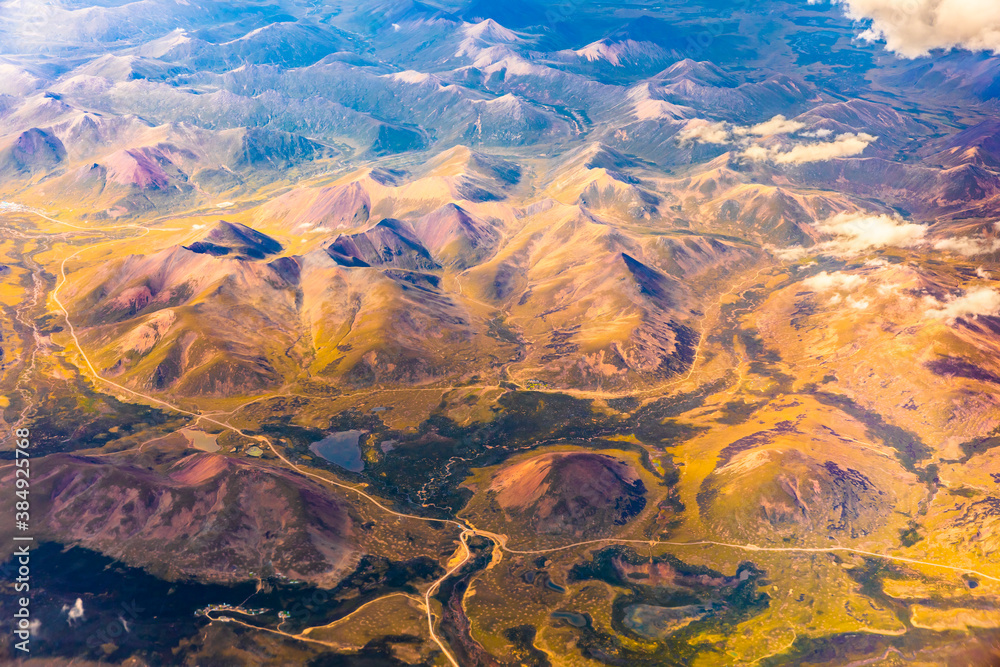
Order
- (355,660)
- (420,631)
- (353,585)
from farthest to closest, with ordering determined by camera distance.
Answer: (353,585) < (420,631) < (355,660)

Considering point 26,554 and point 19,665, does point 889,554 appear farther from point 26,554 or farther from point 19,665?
point 26,554

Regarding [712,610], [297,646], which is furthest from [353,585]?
[712,610]

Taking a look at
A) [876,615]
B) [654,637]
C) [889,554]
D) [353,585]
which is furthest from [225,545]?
[889,554]

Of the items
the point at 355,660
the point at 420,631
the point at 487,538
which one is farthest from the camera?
the point at 487,538

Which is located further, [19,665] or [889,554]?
[889,554]

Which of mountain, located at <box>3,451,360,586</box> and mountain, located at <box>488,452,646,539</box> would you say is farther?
mountain, located at <box>488,452,646,539</box>

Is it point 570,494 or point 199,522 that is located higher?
point 570,494

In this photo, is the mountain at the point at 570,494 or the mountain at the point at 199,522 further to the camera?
the mountain at the point at 570,494

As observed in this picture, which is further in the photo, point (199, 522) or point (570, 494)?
point (570, 494)

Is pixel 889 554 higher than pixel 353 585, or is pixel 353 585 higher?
pixel 889 554
